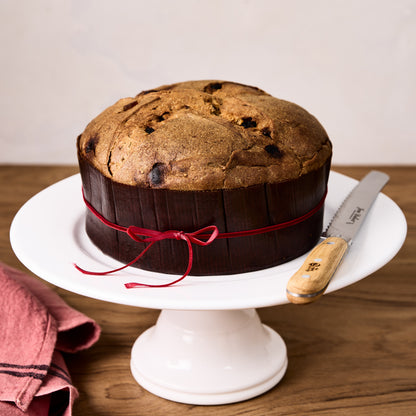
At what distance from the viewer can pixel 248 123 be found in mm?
937

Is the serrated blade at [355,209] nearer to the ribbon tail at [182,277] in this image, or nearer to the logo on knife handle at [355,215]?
the logo on knife handle at [355,215]

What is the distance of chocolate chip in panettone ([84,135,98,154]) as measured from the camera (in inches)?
37.8

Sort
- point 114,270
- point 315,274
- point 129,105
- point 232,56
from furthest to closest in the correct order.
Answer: point 232,56 < point 129,105 < point 114,270 < point 315,274

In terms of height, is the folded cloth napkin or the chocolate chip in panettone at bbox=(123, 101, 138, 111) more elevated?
the chocolate chip in panettone at bbox=(123, 101, 138, 111)

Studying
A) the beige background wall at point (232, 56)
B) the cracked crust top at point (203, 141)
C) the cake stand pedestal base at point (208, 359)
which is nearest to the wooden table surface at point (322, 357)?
the cake stand pedestal base at point (208, 359)

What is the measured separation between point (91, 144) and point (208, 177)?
8.3 inches

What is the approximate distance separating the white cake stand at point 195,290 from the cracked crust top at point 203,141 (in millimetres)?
128

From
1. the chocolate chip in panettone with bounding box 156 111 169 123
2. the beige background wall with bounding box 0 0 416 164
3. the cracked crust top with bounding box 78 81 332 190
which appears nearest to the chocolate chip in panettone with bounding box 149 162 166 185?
the cracked crust top with bounding box 78 81 332 190

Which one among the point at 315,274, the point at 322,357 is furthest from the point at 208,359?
the point at 315,274

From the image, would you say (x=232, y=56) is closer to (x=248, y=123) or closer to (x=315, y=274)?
(x=248, y=123)

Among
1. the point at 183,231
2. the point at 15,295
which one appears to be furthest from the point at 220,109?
the point at 15,295

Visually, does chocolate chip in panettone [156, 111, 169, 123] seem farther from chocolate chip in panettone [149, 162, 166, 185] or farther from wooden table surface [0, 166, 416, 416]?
wooden table surface [0, 166, 416, 416]

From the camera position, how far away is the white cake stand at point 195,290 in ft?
2.82

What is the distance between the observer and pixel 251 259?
909 millimetres
